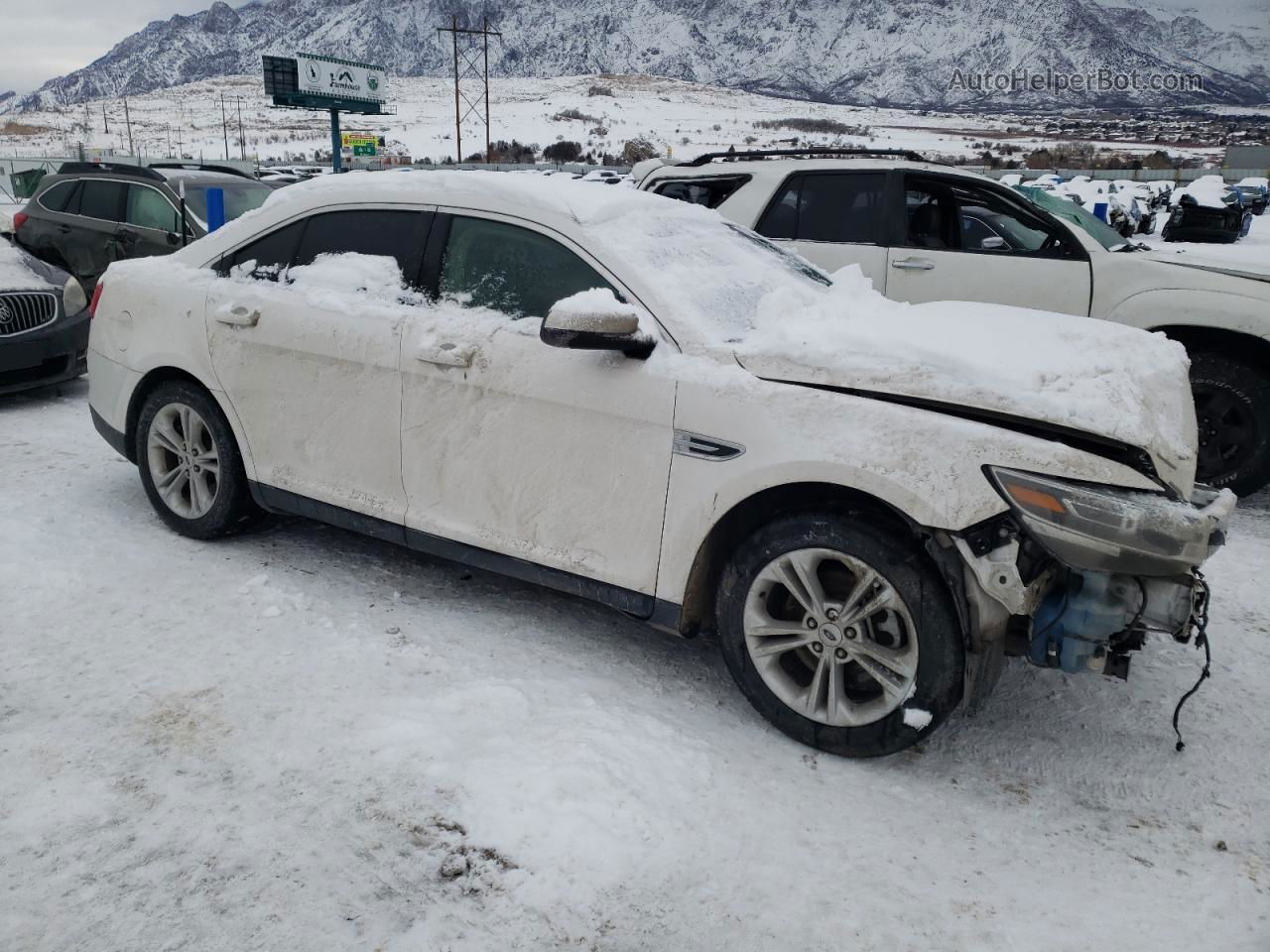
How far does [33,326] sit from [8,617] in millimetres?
4345

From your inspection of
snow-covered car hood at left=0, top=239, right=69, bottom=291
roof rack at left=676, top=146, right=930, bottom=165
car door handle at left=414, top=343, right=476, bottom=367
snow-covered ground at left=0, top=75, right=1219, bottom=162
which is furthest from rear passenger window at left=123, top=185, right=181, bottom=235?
snow-covered ground at left=0, top=75, right=1219, bottom=162

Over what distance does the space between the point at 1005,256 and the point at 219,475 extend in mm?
4795

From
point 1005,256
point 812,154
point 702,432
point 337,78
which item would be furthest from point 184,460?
point 337,78

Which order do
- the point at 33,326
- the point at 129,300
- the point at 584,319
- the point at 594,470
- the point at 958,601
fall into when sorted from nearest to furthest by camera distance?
the point at 958,601 → the point at 584,319 → the point at 594,470 → the point at 129,300 → the point at 33,326

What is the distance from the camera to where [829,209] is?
21.1 ft

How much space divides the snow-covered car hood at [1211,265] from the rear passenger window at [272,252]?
490 centimetres

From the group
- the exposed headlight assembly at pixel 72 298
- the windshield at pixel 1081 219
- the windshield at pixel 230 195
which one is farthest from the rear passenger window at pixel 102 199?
the windshield at pixel 1081 219

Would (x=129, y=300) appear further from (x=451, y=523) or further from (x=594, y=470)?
(x=594, y=470)

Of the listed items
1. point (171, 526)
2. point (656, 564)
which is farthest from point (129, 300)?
point (656, 564)

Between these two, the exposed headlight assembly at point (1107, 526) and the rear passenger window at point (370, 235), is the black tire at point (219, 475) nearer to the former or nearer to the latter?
the rear passenger window at point (370, 235)

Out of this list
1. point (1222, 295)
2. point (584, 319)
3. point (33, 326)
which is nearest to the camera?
point (584, 319)

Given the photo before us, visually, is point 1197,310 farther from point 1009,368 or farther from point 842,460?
point 842,460

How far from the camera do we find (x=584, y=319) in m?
2.97

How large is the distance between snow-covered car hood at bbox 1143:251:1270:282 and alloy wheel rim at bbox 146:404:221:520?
5.42 metres
